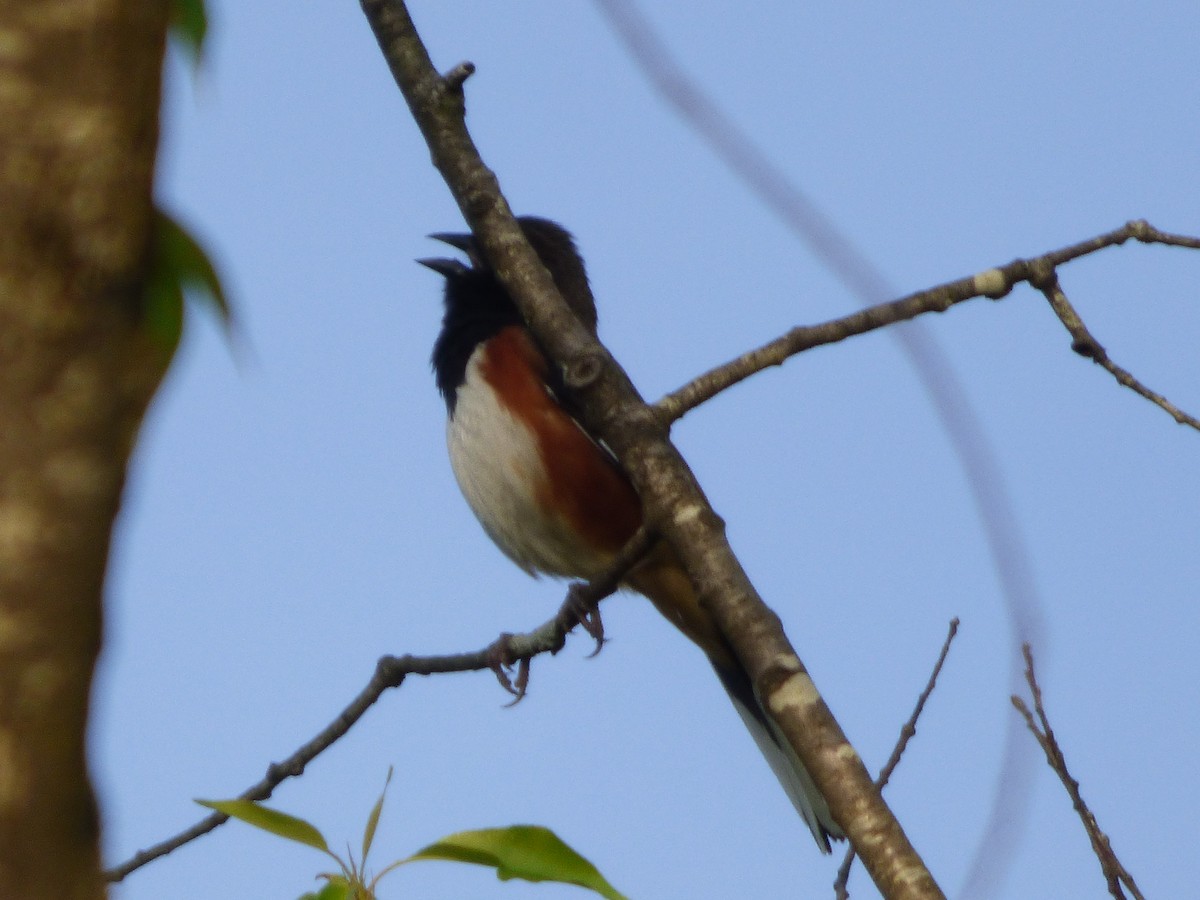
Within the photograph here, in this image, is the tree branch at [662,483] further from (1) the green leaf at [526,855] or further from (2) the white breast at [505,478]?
(2) the white breast at [505,478]

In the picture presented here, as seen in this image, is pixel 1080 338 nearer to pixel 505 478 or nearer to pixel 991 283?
pixel 991 283

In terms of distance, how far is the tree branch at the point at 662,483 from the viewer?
2.05m

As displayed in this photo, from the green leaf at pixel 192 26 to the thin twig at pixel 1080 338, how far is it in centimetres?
188

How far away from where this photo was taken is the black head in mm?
5262

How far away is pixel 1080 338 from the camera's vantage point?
2.67 metres

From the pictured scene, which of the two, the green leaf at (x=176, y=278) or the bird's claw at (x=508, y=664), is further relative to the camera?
the bird's claw at (x=508, y=664)

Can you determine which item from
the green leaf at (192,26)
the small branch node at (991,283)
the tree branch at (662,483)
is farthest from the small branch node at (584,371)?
the green leaf at (192,26)

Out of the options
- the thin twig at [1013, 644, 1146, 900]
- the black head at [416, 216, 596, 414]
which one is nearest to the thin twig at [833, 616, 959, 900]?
the thin twig at [1013, 644, 1146, 900]

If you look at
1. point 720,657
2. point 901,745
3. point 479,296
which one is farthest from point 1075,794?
point 479,296

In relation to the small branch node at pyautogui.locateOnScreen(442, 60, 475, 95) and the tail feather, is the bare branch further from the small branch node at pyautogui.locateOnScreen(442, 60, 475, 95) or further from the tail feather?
the tail feather

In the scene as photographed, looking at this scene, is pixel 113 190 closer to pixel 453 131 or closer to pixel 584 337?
pixel 584 337

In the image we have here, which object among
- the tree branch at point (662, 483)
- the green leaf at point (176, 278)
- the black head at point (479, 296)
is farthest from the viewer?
the black head at point (479, 296)

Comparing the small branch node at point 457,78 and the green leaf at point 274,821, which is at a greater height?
the small branch node at point 457,78

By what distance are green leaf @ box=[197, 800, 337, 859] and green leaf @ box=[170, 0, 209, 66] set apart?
3.96ft
